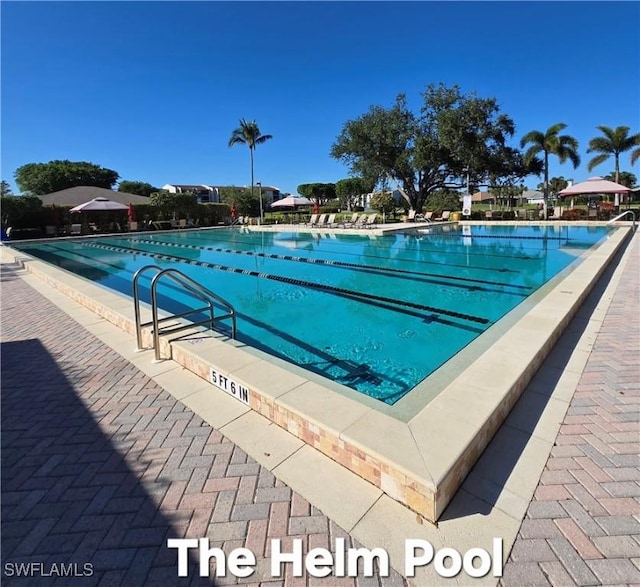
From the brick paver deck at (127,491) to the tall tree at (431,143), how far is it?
25.1m

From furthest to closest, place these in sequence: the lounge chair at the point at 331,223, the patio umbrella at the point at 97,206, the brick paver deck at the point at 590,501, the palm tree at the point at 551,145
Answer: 1. the palm tree at the point at 551,145
2. the lounge chair at the point at 331,223
3. the patio umbrella at the point at 97,206
4. the brick paver deck at the point at 590,501

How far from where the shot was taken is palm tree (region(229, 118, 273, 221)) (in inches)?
1253

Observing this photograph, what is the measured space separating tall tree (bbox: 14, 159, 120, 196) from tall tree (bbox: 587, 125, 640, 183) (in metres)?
60.7

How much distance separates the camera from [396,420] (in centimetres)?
227

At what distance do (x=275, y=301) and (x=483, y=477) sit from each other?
5.49 metres

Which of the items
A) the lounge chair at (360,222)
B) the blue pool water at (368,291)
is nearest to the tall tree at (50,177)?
the blue pool water at (368,291)

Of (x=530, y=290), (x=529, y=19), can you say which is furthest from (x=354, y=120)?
(x=530, y=290)

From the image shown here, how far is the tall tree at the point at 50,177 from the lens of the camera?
48656 millimetres

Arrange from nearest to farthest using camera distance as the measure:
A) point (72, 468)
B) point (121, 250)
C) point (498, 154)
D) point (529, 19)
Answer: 1. point (72, 468)
2. point (529, 19)
3. point (121, 250)
4. point (498, 154)

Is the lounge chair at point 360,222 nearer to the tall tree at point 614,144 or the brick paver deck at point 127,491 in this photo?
the brick paver deck at point 127,491

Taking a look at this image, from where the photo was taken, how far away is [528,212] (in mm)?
24781

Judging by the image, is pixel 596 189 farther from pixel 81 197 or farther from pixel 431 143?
pixel 81 197

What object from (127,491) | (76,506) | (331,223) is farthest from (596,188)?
(76,506)

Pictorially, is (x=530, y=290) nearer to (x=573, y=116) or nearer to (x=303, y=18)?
(x=303, y=18)
